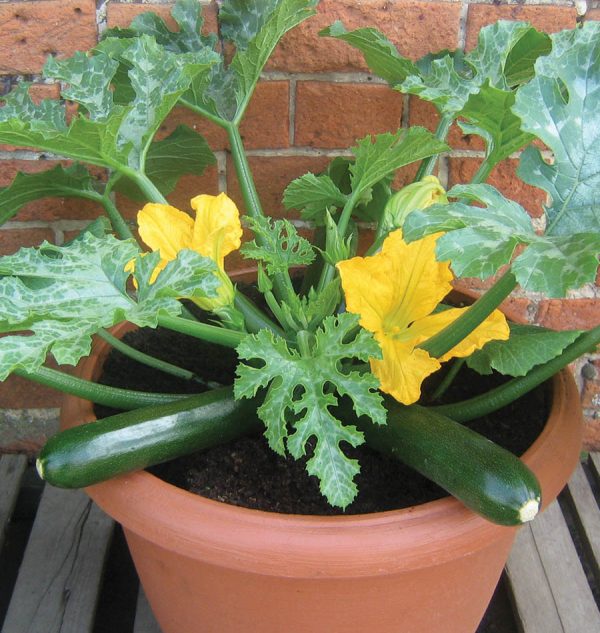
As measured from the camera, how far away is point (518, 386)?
0.92 metres

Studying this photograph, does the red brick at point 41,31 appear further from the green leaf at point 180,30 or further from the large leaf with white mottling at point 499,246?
the large leaf with white mottling at point 499,246

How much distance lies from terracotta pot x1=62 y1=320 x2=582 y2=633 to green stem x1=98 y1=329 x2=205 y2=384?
0.29 feet

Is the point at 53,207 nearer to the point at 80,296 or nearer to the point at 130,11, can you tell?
the point at 130,11

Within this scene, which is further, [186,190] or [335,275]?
[186,190]

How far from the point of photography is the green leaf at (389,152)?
2.90 ft

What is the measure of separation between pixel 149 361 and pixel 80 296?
0.24 m

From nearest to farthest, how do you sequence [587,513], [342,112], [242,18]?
[242,18] → [342,112] → [587,513]

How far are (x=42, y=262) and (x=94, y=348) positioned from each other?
29 cm

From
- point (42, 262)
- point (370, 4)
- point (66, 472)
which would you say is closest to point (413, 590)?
point (66, 472)

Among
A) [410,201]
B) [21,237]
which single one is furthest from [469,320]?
[21,237]

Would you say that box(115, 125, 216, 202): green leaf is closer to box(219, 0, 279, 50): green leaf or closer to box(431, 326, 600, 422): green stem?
box(219, 0, 279, 50): green leaf

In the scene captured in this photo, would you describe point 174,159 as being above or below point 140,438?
above

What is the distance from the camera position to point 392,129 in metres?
1.26

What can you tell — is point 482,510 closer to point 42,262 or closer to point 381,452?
point 381,452
